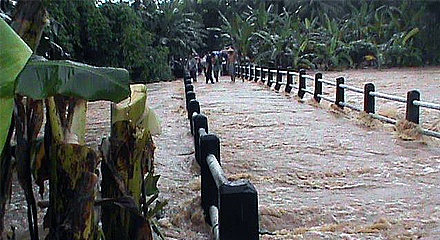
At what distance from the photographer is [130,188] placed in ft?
8.79

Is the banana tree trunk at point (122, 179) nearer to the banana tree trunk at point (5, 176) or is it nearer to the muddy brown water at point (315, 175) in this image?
the banana tree trunk at point (5, 176)

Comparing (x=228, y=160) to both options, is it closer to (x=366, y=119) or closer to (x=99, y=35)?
(x=366, y=119)

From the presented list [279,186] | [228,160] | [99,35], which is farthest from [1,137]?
[99,35]

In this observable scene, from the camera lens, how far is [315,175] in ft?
19.6

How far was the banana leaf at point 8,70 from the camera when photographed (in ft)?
4.30

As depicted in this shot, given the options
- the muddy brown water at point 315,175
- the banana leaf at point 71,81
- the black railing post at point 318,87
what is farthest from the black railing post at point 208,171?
the black railing post at point 318,87

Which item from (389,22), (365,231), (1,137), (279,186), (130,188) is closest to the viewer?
(1,137)

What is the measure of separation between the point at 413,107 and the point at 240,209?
20.5 feet

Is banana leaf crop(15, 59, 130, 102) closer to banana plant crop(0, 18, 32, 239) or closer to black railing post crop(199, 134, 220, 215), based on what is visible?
banana plant crop(0, 18, 32, 239)

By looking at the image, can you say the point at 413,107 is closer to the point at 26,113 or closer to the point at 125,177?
the point at 125,177

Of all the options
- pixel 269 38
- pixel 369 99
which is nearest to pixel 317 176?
pixel 369 99

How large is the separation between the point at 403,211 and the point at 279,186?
1.30 m

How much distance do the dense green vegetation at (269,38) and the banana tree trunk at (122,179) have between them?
67.9 feet

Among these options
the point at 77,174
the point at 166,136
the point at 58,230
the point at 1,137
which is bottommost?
the point at 166,136
